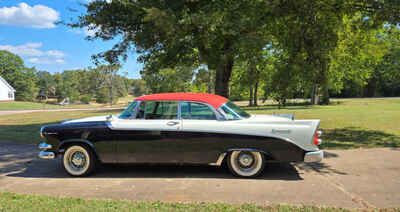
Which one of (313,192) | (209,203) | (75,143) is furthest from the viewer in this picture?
(75,143)

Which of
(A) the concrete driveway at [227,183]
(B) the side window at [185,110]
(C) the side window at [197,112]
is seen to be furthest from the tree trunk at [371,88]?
(B) the side window at [185,110]

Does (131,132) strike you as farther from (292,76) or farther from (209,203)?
(292,76)

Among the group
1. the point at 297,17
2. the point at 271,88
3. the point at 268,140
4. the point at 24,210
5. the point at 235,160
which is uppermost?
the point at 297,17

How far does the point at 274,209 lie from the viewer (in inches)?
147

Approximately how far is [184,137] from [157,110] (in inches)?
29.4

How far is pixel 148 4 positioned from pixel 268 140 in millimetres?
6346

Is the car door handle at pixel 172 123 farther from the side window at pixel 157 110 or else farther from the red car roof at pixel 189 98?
the red car roof at pixel 189 98

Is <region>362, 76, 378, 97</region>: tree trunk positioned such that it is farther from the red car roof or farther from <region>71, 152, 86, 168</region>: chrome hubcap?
<region>71, 152, 86, 168</region>: chrome hubcap

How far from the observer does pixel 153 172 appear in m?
5.69

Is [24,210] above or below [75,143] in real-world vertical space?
below

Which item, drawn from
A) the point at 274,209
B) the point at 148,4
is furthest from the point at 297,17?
the point at 274,209

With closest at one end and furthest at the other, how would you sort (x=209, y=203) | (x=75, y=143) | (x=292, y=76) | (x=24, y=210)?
(x=24, y=210)
(x=209, y=203)
(x=75, y=143)
(x=292, y=76)

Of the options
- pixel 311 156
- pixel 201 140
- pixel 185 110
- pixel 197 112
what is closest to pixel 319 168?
pixel 311 156

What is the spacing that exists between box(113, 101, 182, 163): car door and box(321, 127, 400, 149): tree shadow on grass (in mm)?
5005
